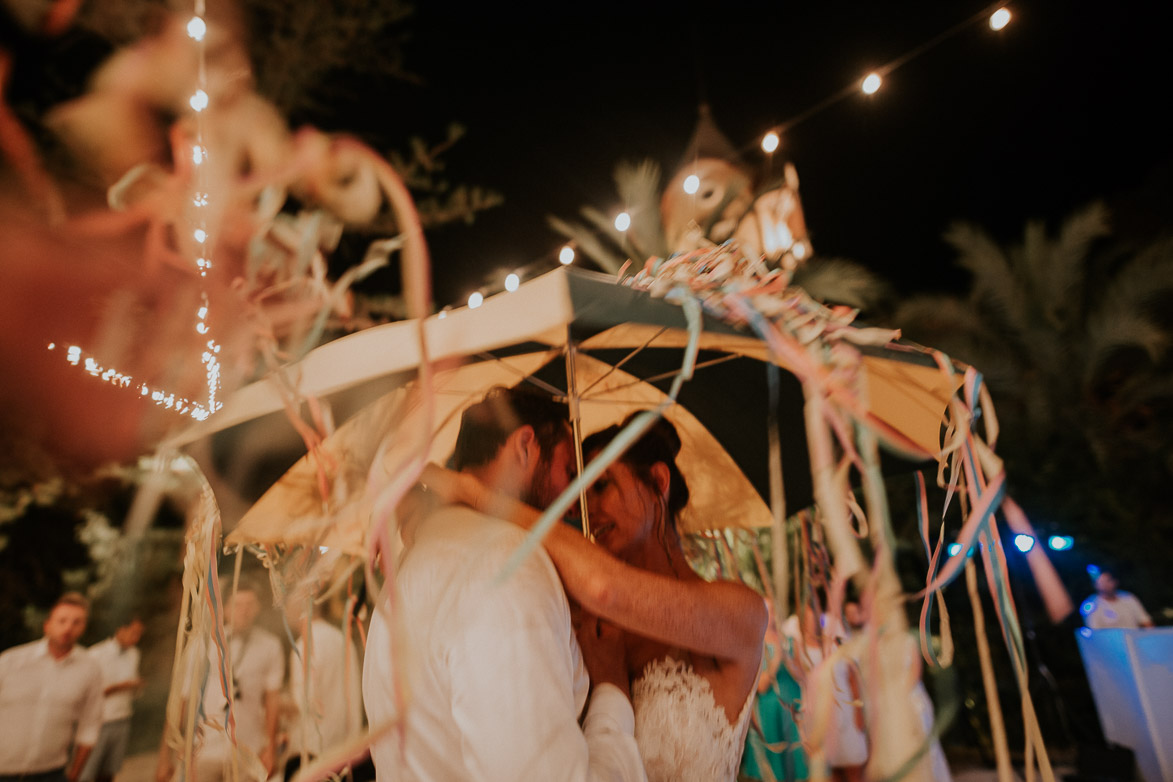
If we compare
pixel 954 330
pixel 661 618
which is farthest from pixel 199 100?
pixel 954 330

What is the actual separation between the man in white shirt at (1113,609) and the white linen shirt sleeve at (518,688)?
7781 mm

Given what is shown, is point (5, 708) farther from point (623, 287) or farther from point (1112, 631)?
point (1112, 631)

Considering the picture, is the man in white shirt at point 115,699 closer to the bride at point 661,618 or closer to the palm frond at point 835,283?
the bride at point 661,618

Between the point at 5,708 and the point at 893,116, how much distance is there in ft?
51.9

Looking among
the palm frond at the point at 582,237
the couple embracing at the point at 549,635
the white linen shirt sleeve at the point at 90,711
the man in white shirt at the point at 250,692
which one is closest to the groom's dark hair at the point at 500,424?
the couple embracing at the point at 549,635

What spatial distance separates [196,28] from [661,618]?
4.55m

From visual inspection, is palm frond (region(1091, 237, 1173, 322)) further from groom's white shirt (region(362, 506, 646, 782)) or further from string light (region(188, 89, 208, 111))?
string light (region(188, 89, 208, 111))

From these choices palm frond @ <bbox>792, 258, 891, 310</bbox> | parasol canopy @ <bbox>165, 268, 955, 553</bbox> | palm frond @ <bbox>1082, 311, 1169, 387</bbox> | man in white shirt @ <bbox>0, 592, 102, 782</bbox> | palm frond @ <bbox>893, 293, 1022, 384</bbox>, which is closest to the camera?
parasol canopy @ <bbox>165, 268, 955, 553</bbox>

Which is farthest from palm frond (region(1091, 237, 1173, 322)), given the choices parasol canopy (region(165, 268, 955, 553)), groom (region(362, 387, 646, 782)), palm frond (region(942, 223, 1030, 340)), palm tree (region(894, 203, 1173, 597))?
groom (region(362, 387, 646, 782))

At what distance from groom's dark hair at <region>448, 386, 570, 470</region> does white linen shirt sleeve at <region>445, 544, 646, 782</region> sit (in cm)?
49

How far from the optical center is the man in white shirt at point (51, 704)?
427cm

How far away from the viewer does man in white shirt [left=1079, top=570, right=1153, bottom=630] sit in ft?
22.7

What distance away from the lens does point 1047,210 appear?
13000 mm

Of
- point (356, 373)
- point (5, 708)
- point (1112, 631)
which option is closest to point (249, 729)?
point (5, 708)
